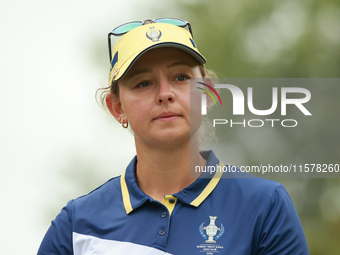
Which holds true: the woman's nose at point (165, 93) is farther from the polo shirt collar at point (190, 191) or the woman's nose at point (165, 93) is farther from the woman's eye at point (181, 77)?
the polo shirt collar at point (190, 191)

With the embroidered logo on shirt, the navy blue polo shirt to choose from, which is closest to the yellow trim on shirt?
the navy blue polo shirt

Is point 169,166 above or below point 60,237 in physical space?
above

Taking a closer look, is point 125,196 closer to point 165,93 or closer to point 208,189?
point 208,189

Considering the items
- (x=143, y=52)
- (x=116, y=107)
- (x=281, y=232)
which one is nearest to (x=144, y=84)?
(x=143, y=52)

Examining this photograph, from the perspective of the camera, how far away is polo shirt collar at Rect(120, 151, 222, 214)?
1473mm

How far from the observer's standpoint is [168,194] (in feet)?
5.07

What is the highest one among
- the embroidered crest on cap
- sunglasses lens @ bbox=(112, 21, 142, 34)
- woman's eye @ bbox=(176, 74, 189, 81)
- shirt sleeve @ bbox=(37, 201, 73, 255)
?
sunglasses lens @ bbox=(112, 21, 142, 34)

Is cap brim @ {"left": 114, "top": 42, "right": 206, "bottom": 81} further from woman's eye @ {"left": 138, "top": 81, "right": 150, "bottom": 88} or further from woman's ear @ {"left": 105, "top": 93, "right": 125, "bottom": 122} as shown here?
woman's ear @ {"left": 105, "top": 93, "right": 125, "bottom": 122}

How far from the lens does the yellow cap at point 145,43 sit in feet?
4.72

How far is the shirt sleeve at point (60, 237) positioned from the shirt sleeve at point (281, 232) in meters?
0.77

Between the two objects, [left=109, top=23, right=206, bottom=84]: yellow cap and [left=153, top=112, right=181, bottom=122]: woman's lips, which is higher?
[left=109, top=23, right=206, bottom=84]: yellow cap

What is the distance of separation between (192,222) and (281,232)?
0.31m

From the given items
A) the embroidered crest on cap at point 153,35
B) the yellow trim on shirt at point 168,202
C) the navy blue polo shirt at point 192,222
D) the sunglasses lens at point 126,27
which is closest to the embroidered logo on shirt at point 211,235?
the navy blue polo shirt at point 192,222

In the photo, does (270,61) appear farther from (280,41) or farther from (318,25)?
(318,25)
